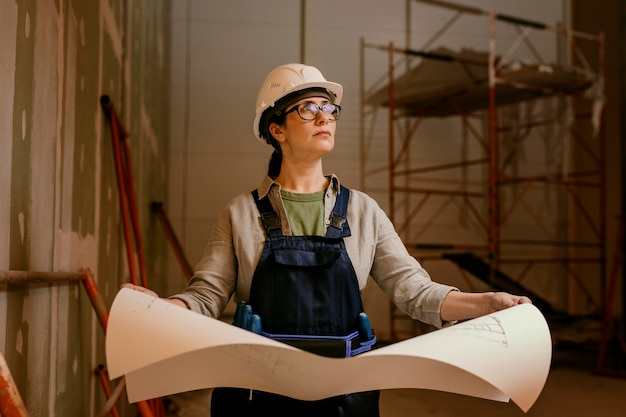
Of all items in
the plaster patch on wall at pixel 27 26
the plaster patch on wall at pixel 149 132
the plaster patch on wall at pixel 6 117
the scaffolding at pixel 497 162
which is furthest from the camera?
the scaffolding at pixel 497 162

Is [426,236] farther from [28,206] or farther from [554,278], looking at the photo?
[28,206]

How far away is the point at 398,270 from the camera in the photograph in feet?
4.53

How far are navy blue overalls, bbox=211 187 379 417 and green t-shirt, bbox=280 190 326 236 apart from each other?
0.04 m

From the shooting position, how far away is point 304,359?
0.97m

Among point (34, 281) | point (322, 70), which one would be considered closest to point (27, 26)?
point (34, 281)

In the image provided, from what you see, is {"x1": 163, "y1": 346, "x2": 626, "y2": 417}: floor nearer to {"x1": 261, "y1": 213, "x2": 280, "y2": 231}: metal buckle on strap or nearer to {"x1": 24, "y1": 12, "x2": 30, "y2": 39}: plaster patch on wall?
{"x1": 261, "y1": 213, "x2": 280, "y2": 231}: metal buckle on strap

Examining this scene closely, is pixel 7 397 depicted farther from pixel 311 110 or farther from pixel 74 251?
pixel 74 251

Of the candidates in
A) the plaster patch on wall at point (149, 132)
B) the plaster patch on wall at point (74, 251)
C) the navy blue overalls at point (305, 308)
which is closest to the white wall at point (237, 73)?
the plaster patch on wall at point (149, 132)

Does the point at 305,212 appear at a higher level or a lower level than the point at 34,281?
higher

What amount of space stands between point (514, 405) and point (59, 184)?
9.50ft

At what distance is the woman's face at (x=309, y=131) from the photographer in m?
1.38

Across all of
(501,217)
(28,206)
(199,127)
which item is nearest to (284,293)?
(28,206)

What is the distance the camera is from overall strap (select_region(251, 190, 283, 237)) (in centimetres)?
133

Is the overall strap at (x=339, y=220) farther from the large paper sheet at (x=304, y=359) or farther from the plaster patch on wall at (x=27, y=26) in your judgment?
the plaster patch on wall at (x=27, y=26)
